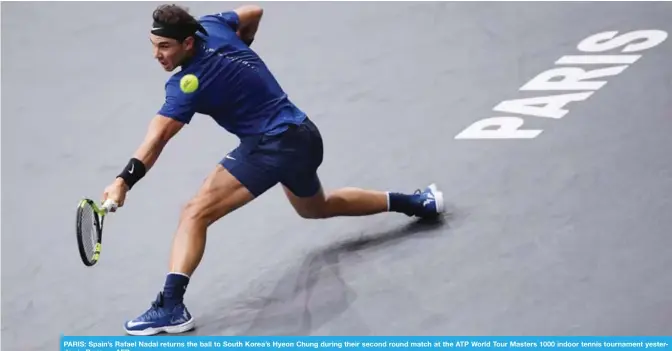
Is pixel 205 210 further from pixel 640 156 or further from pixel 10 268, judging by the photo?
pixel 640 156

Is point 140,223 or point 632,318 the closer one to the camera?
point 632,318

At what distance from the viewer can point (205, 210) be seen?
7113mm

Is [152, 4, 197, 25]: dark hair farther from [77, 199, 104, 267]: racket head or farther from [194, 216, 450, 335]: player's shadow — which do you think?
[194, 216, 450, 335]: player's shadow

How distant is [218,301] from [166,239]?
73 cm

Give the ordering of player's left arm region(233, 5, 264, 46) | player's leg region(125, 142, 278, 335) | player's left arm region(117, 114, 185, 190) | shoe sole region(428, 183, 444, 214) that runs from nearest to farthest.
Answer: player's left arm region(117, 114, 185, 190) < player's leg region(125, 142, 278, 335) < player's left arm region(233, 5, 264, 46) < shoe sole region(428, 183, 444, 214)

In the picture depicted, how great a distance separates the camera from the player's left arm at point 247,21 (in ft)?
24.6

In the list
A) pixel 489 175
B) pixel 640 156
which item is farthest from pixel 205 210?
pixel 640 156

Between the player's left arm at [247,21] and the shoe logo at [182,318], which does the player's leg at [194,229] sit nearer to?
the shoe logo at [182,318]

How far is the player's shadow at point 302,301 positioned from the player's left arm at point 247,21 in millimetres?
1223

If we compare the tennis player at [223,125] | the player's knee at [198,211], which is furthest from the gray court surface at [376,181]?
the player's knee at [198,211]

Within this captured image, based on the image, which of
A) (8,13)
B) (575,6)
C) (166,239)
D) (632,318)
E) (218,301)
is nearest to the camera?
(632,318)

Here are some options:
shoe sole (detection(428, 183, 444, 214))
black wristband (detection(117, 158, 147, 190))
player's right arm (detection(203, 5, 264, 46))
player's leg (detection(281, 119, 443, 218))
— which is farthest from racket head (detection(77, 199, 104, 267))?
shoe sole (detection(428, 183, 444, 214))

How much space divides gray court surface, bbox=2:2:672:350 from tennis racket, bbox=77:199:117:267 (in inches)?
25.3

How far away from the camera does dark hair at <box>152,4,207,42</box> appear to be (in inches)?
266
